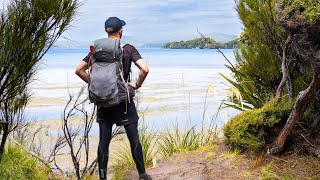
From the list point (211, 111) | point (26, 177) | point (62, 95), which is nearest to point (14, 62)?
point (26, 177)

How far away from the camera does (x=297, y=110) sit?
6.41 m

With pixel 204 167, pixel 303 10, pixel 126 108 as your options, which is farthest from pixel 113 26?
pixel 204 167

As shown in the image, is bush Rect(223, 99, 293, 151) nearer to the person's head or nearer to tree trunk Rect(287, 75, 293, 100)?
tree trunk Rect(287, 75, 293, 100)

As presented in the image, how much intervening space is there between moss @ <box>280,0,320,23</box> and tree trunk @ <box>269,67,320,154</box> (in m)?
0.71

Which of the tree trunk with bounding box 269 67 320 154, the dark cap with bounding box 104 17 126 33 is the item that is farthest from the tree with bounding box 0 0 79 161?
the tree trunk with bounding box 269 67 320 154

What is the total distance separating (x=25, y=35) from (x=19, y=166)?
2.09 meters

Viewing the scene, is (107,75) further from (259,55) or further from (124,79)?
(259,55)

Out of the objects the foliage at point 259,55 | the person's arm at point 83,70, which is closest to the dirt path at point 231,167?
the foliage at point 259,55

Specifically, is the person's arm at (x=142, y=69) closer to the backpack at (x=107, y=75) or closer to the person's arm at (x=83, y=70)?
the backpack at (x=107, y=75)

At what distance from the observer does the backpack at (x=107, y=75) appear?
611cm

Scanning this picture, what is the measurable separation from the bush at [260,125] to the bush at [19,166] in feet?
8.90

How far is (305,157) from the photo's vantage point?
6645 mm

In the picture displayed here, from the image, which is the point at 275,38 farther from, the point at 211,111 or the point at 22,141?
the point at 211,111

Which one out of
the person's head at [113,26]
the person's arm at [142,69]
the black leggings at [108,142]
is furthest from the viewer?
the black leggings at [108,142]
